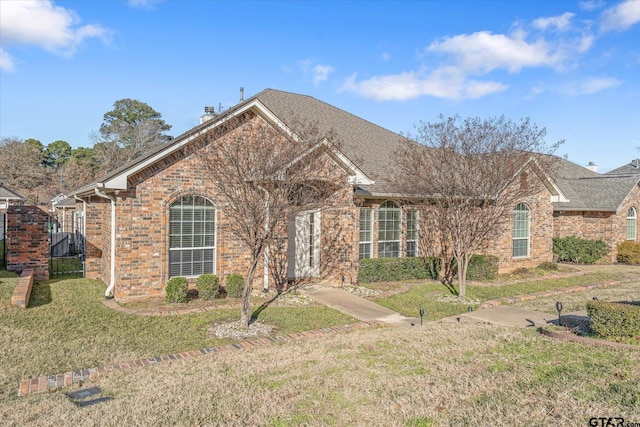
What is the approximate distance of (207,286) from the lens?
10375 millimetres

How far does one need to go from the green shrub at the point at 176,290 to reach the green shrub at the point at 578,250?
17864 millimetres

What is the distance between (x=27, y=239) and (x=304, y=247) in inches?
316

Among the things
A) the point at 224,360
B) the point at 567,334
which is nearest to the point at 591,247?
the point at 567,334

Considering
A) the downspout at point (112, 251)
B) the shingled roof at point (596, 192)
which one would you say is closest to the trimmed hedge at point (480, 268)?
the shingled roof at point (596, 192)

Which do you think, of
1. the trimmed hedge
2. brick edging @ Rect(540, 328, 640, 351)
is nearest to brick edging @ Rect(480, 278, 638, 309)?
the trimmed hedge

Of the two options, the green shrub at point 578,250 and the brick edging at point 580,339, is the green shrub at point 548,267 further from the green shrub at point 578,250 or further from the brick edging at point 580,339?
the brick edging at point 580,339

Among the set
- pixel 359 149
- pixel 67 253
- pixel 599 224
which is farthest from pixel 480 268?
pixel 67 253

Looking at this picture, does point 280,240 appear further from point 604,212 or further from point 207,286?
point 604,212

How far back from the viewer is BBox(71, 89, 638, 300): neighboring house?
397 inches

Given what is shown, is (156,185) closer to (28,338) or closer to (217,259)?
(217,259)

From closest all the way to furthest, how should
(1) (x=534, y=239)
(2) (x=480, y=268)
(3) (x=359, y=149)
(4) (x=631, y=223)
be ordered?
(2) (x=480, y=268), (3) (x=359, y=149), (1) (x=534, y=239), (4) (x=631, y=223)

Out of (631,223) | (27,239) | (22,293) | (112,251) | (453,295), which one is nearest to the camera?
(22,293)

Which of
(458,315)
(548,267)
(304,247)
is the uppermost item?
(304,247)

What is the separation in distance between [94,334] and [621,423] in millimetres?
7908
